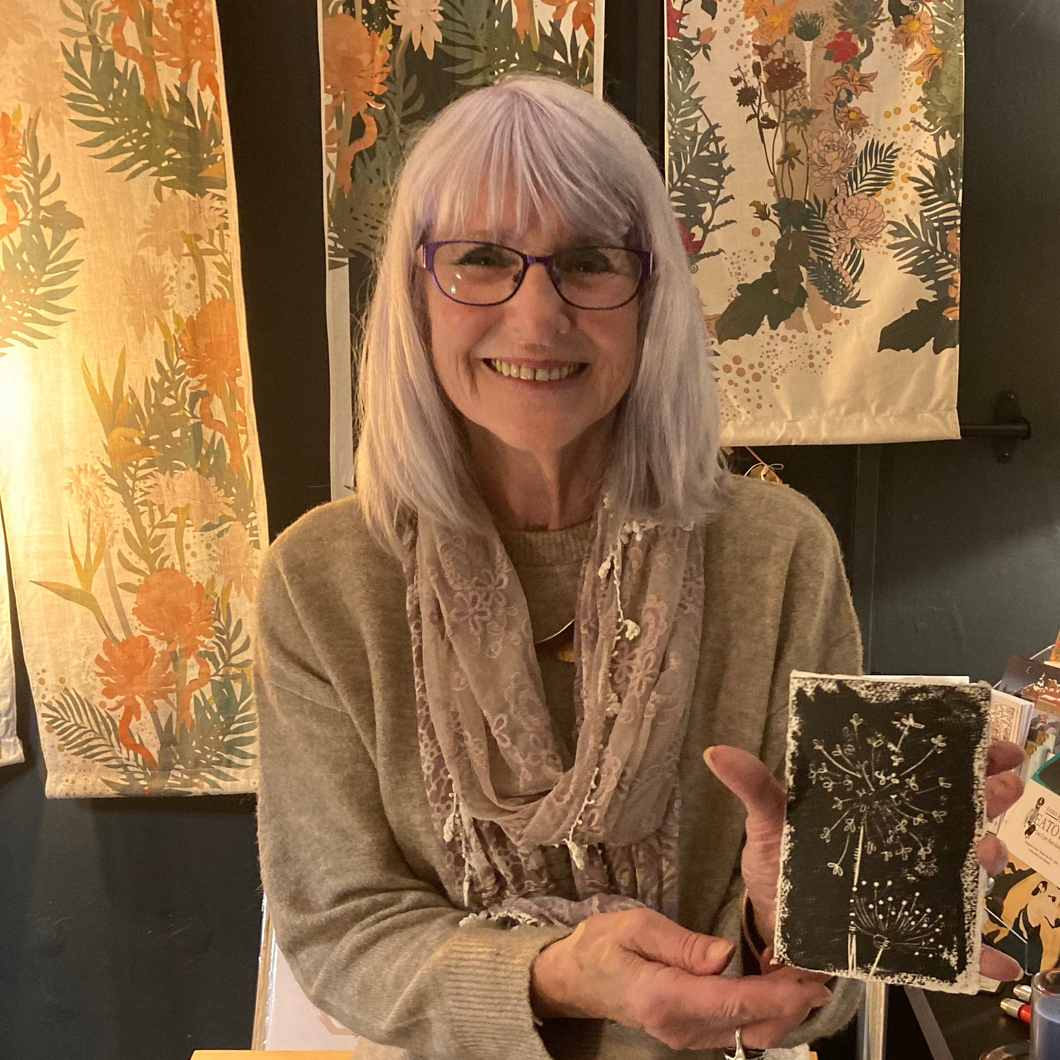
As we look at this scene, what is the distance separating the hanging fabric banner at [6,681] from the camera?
1717 mm

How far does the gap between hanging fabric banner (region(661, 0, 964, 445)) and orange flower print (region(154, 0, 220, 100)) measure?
800 millimetres

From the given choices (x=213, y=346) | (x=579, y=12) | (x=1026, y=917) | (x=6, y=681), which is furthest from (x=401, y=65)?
(x=1026, y=917)

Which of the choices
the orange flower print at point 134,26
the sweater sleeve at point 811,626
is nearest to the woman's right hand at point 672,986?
the sweater sleeve at point 811,626

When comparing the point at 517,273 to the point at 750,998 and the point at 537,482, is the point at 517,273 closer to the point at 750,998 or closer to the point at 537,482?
the point at 537,482

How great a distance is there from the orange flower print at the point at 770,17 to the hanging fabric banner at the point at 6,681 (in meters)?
1.63

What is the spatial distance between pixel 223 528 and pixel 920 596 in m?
1.38

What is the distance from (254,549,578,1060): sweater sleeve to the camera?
793mm

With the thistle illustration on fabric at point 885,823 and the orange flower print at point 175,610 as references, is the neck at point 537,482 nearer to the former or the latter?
the thistle illustration on fabric at point 885,823

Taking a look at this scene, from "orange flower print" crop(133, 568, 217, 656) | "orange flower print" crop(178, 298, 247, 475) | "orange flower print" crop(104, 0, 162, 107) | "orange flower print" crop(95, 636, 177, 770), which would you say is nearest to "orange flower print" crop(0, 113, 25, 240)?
"orange flower print" crop(104, 0, 162, 107)

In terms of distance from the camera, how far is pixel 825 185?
1.61 meters

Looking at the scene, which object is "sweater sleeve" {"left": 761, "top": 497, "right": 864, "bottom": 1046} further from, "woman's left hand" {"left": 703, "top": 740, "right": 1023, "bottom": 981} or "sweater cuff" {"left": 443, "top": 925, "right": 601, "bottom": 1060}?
"sweater cuff" {"left": 443, "top": 925, "right": 601, "bottom": 1060}

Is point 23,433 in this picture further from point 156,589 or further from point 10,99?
point 10,99

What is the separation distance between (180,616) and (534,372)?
114cm

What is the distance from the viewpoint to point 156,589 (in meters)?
1.70
